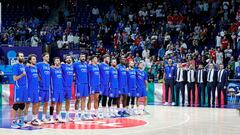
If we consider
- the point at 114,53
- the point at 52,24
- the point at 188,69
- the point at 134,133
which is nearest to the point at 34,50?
the point at 114,53

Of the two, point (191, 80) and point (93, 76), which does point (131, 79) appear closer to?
point (93, 76)

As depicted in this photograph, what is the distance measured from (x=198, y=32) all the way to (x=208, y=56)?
11.0 feet

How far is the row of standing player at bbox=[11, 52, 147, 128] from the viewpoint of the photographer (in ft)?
50.9

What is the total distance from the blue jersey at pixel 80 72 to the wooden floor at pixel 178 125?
2.30m

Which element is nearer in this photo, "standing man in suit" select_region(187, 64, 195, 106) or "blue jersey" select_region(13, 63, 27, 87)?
"blue jersey" select_region(13, 63, 27, 87)

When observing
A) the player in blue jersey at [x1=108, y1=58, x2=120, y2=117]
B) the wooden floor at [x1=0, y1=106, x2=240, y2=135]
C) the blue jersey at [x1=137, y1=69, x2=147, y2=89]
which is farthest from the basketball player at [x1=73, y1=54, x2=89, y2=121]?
the blue jersey at [x1=137, y1=69, x2=147, y2=89]

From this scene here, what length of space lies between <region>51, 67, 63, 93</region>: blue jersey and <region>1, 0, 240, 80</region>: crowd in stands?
12502 mm

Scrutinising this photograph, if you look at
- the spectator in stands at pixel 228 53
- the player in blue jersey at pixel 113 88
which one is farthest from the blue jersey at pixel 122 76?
the spectator in stands at pixel 228 53

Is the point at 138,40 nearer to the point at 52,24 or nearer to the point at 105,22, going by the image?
the point at 105,22

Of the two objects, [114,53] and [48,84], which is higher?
[114,53]

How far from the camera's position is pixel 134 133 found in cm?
1395

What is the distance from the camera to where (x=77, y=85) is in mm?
17141

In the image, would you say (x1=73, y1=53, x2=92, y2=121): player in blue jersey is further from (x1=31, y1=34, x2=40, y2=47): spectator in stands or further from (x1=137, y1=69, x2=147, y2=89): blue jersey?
(x1=31, y1=34, x2=40, y2=47): spectator in stands

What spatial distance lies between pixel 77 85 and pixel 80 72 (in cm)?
42
